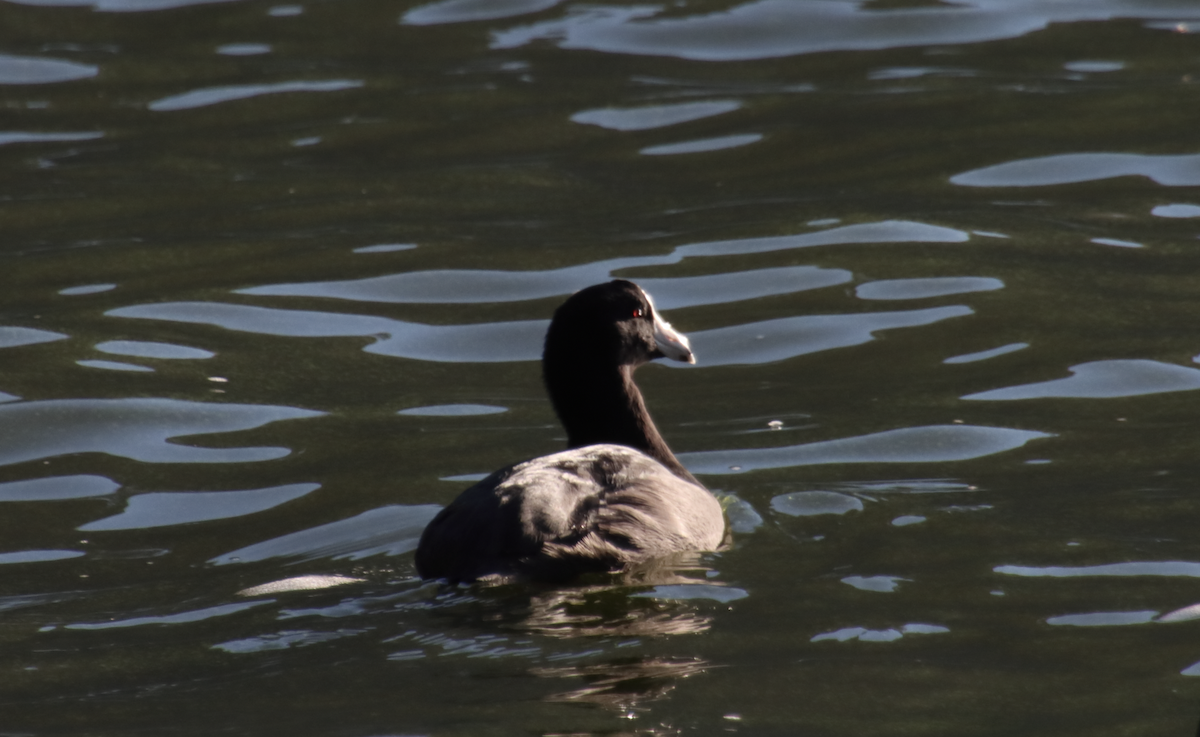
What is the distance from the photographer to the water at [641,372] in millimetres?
5895

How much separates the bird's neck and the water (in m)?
0.55

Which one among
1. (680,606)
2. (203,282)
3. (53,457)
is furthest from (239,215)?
(680,606)

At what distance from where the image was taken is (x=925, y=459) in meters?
8.63

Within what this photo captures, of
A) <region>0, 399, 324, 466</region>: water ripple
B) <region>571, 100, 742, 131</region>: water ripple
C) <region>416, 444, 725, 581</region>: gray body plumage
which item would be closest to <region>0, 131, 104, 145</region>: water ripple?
<region>571, 100, 742, 131</region>: water ripple

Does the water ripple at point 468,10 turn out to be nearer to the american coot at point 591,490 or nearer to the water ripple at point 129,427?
the water ripple at point 129,427

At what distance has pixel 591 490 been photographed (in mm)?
6973

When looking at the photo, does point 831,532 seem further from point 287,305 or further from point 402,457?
point 287,305

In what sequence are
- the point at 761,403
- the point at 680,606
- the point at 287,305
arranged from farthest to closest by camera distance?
the point at 287,305
the point at 761,403
the point at 680,606

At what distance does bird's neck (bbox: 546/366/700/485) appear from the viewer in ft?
27.1

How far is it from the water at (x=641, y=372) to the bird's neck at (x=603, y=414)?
1.79 feet

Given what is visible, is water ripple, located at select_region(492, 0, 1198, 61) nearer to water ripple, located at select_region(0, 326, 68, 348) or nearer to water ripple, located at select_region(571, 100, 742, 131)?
water ripple, located at select_region(571, 100, 742, 131)

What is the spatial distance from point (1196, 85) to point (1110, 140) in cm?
170

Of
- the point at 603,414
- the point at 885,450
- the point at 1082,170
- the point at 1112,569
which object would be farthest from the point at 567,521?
the point at 1082,170

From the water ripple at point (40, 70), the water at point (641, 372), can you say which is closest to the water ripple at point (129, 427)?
the water at point (641, 372)
